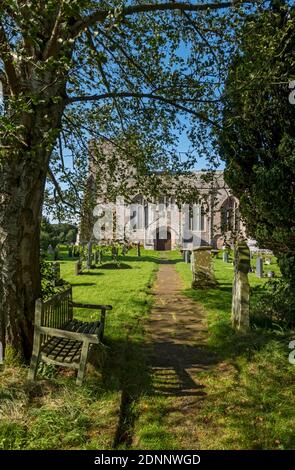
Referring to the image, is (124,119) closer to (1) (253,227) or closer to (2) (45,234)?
(1) (253,227)

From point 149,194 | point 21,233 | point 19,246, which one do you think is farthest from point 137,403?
point 149,194

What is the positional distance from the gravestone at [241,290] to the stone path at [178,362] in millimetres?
777

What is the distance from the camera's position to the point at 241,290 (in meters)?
6.75

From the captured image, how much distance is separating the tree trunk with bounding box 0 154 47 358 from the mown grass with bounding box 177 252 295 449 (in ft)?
8.89

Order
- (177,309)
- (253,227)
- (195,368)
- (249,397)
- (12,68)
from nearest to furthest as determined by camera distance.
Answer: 1. (249,397)
2. (12,68)
3. (195,368)
4. (253,227)
5. (177,309)

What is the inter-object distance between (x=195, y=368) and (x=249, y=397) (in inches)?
44.0

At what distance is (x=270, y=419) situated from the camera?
145 inches

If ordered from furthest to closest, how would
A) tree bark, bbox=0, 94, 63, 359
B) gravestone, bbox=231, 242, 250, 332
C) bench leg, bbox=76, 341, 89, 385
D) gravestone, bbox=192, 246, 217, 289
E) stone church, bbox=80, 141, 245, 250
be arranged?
gravestone, bbox=192, 246, 217, 289, stone church, bbox=80, 141, 245, 250, gravestone, bbox=231, 242, 250, 332, tree bark, bbox=0, 94, 63, 359, bench leg, bbox=76, 341, 89, 385

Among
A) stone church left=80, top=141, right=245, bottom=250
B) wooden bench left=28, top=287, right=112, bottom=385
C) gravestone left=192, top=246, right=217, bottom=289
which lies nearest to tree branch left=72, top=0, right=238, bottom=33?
stone church left=80, top=141, right=245, bottom=250

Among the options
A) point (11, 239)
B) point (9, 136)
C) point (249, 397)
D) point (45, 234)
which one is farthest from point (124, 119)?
point (45, 234)

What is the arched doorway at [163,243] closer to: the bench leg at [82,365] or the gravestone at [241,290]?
the gravestone at [241,290]

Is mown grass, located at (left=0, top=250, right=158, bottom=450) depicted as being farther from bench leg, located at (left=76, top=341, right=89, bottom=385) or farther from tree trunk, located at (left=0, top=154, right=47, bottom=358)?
tree trunk, located at (left=0, top=154, right=47, bottom=358)

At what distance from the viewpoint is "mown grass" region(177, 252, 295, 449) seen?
3.36 m
